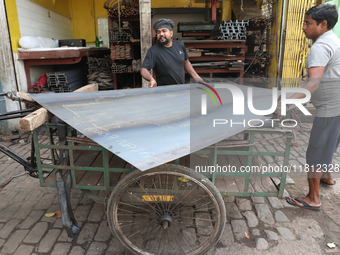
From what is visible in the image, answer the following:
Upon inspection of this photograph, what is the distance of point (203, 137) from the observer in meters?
2.02

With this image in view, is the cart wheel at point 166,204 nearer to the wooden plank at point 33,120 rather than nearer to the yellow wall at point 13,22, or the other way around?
the wooden plank at point 33,120

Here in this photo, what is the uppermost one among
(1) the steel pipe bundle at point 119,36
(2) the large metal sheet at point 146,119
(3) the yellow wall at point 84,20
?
(3) the yellow wall at point 84,20

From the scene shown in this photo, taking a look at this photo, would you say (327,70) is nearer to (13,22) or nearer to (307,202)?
(307,202)

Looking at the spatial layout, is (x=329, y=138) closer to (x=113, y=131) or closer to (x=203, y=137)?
(x=203, y=137)

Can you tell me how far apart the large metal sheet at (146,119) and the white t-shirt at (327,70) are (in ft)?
1.82

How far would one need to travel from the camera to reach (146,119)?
2297mm

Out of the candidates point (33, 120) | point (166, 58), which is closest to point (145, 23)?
point (166, 58)

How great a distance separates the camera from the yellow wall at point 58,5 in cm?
743

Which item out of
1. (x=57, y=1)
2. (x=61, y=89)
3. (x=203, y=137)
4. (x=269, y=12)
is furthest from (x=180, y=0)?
(x=203, y=137)

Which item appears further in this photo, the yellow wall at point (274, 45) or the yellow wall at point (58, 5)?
the yellow wall at point (58, 5)

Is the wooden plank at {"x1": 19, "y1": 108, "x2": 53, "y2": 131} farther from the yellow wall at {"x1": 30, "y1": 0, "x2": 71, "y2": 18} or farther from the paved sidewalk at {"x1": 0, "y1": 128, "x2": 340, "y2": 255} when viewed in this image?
the yellow wall at {"x1": 30, "y1": 0, "x2": 71, "y2": 18}

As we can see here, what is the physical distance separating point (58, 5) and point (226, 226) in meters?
8.75

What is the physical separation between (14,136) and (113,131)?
15.4 feet

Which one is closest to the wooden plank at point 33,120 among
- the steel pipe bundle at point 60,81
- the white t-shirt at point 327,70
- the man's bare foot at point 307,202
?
the white t-shirt at point 327,70
